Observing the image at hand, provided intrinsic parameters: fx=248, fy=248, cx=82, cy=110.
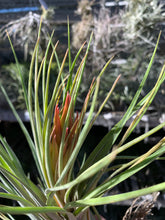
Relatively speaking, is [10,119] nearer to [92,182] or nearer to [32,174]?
[32,174]

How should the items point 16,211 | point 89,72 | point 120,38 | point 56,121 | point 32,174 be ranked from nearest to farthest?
point 16,211
point 56,121
point 89,72
point 32,174
point 120,38

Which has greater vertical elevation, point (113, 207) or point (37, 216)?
point (37, 216)

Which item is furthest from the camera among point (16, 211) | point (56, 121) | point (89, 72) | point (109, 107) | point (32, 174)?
point (109, 107)

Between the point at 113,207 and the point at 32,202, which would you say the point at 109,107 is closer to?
the point at 113,207

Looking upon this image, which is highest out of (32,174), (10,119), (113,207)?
(10,119)

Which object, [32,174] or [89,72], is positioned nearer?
[89,72]

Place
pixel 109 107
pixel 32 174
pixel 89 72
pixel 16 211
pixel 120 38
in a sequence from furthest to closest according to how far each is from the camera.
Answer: pixel 120 38 < pixel 109 107 < pixel 32 174 < pixel 89 72 < pixel 16 211

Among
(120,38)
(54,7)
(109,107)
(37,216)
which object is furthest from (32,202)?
(54,7)

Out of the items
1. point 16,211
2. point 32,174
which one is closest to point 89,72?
point 16,211

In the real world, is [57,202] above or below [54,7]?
below
